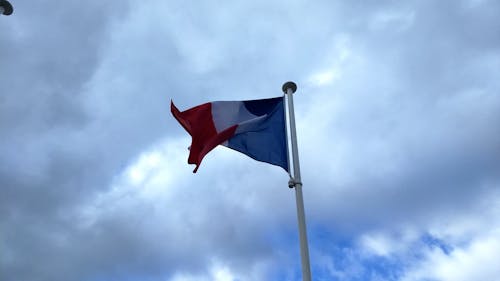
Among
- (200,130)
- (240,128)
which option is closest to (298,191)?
(240,128)

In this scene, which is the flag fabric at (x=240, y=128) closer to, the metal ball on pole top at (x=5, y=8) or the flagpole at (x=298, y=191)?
the flagpole at (x=298, y=191)

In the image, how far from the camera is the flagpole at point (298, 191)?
14.1 meters

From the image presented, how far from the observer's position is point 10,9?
687 inches

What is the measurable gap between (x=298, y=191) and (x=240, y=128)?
124 inches

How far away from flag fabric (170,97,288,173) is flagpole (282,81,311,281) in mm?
422

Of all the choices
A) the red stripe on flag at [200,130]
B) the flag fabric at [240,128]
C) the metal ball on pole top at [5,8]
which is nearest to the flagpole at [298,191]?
the flag fabric at [240,128]

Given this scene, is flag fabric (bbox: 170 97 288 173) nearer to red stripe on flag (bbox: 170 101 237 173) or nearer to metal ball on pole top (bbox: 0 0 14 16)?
red stripe on flag (bbox: 170 101 237 173)

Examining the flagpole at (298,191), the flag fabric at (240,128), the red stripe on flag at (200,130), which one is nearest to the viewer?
the flagpole at (298,191)

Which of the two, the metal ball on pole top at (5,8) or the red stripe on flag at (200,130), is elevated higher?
the metal ball on pole top at (5,8)

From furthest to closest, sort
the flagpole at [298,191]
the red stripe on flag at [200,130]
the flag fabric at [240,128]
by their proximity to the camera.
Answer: the red stripe on flag at [200,130] → the flag fabric at [240,128] → the flagpole at [298,191]

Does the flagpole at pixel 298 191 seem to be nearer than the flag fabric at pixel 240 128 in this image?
Yes

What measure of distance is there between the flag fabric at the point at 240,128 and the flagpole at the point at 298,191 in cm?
42

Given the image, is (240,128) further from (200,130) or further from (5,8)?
(5,8)

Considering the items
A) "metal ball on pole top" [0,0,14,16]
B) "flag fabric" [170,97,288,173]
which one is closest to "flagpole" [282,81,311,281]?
"flag fabric" [170,97,288,173]
